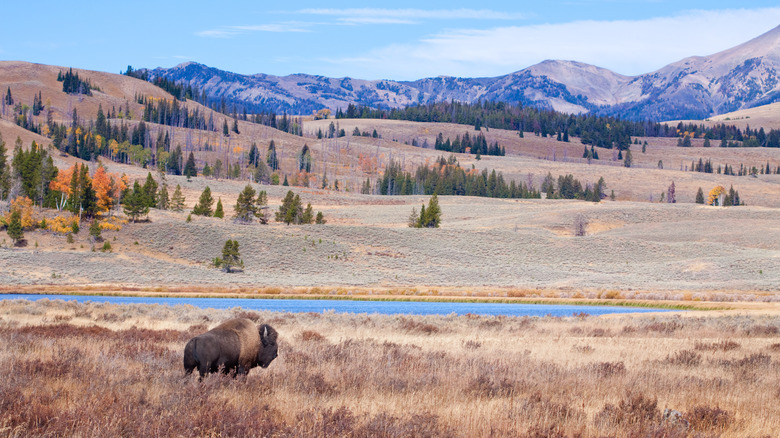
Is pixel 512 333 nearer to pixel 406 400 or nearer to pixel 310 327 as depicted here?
pixel 310 327

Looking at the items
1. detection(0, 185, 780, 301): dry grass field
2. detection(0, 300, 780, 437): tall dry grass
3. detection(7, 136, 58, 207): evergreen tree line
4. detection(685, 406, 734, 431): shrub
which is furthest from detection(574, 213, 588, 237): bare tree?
detection(685, 406, 734, 431): shrub

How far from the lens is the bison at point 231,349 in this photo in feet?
31.8

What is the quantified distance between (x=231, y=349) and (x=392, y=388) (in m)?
2.46

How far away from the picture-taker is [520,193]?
16675cm

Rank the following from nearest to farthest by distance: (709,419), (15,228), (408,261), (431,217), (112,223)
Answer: (709,419) → (15,228) → (408,261) → (112,223) → (431,217)

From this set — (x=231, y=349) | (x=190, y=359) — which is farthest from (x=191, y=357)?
(x=231, y=349)

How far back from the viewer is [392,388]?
1021 cm

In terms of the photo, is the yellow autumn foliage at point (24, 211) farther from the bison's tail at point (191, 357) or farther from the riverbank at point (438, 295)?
the bison's tail at point (191, 357)

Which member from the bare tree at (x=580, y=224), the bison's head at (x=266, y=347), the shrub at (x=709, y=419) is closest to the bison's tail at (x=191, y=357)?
the bison's head at (x=266, y=347)

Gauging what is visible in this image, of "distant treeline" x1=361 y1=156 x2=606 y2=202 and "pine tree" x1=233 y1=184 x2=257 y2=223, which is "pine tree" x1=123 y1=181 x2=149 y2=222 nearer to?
"pine tree" x1=233 y1=184 x2=257 y2=223

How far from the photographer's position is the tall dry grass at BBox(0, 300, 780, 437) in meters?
7.50

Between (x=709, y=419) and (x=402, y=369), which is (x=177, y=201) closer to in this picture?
(x=402, y=369)

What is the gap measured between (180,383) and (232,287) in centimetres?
4661

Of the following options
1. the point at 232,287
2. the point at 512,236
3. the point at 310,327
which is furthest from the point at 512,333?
the point at 512,236
